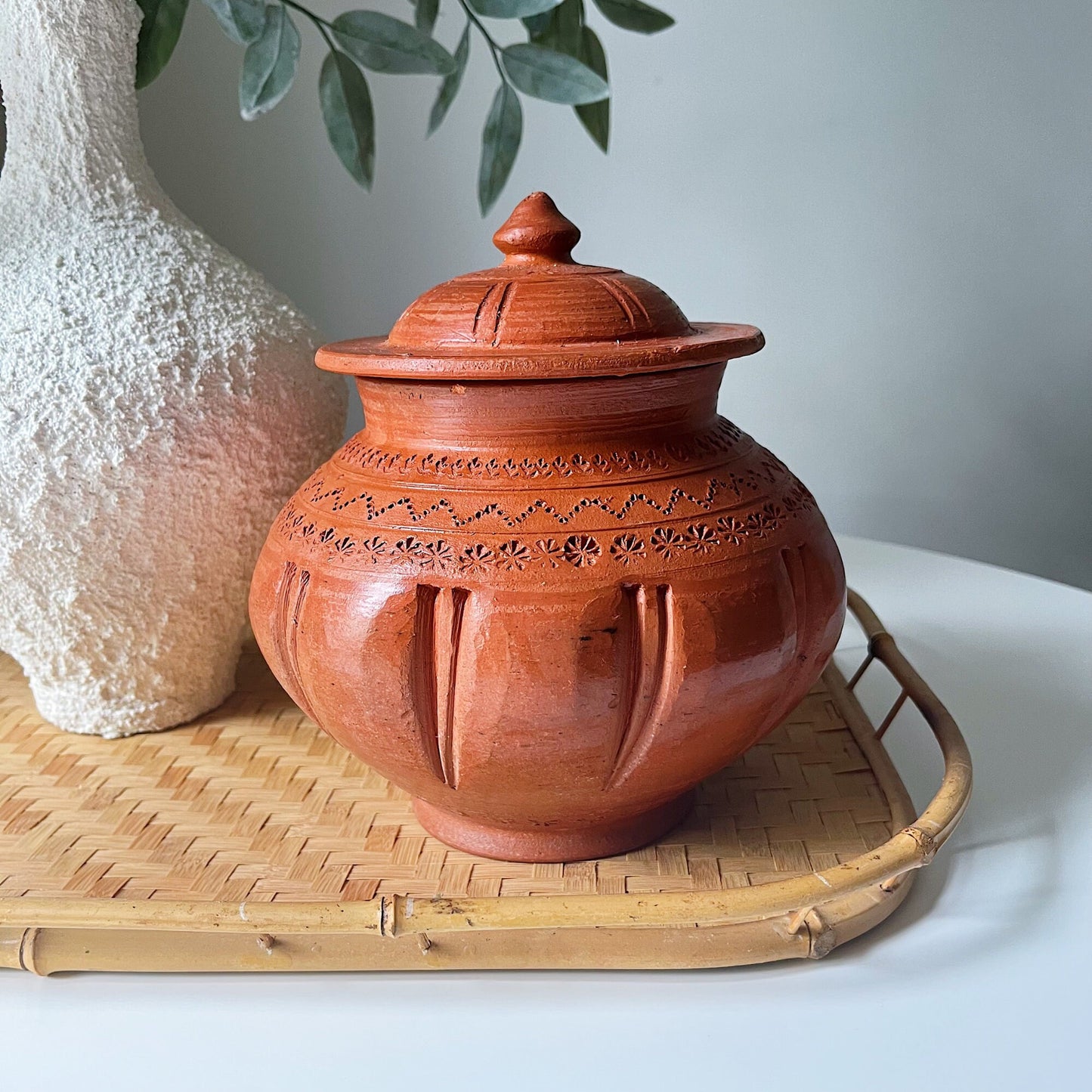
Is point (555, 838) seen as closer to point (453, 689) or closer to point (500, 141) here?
point (453, 689)

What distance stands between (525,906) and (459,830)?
0.53 ft

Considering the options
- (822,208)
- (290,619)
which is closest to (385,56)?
(290,619)

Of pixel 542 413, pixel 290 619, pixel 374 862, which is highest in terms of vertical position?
pixel 542 413

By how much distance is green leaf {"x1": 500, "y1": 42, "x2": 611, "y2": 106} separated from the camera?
2.85ft

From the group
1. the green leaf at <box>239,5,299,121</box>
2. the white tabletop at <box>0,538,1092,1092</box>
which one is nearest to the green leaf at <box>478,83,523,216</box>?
the green leaf at <box>239,5,299,121</box>

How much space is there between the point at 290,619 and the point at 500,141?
585 mm

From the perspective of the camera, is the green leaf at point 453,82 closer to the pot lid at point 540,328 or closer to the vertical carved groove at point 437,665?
the pot lid at point 540,328

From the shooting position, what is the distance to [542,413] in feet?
2.06

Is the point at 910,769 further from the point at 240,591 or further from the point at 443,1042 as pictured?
the point at 240,591

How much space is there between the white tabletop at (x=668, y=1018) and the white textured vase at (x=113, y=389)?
322 mm

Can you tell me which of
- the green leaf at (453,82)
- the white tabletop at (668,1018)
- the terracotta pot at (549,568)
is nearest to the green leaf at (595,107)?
the green leaf at (453,82)

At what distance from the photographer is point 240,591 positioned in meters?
0.94

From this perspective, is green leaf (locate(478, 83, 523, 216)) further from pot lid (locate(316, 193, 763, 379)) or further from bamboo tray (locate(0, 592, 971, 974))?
bamboo tray (locate(0, 592, 971, 974))

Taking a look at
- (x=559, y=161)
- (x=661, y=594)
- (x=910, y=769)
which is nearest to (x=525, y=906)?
(x=661, y=594)
